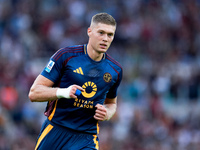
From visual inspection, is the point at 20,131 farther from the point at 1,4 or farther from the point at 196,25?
the point at 196,25

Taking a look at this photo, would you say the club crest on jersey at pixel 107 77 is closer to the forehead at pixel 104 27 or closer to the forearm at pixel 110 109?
the forearm at pixel 110 109

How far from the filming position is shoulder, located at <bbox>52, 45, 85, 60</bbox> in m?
5.90

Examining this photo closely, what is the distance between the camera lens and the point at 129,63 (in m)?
15.4

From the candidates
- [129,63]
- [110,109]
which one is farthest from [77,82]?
[129,63]

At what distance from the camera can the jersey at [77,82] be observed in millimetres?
5911

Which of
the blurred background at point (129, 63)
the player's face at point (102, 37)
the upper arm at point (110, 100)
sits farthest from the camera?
the blurred background at point (129, 63)

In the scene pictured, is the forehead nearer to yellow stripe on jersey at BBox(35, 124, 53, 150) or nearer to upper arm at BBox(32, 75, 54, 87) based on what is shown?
upper arm at BBox(32, 75, 54, 87)

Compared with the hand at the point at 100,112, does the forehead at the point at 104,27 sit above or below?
above

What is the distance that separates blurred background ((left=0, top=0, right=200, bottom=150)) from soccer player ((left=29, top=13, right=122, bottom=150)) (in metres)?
5.34

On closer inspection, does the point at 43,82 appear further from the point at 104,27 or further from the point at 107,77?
the point at 104,27

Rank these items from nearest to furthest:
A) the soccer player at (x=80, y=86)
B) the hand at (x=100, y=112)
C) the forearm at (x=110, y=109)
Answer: the hand at (x=100, y=112) < the soccer player at (x=80, y=86) < the forearm at (x=110, y=109)

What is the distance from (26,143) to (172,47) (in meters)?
7.13

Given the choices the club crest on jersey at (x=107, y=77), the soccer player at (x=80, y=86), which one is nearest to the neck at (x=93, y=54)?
the soccer player at (x=80, y=86)

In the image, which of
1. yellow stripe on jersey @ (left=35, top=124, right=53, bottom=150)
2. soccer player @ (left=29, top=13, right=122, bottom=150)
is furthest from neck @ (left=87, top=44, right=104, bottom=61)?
yellow stripe on jersey @ (left=35, top=124, right=53, bottom=150)
